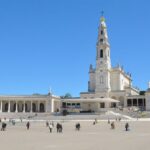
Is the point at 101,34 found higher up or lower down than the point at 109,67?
higher up

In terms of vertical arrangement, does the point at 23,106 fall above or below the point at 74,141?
above

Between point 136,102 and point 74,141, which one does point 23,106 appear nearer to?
point 136,102

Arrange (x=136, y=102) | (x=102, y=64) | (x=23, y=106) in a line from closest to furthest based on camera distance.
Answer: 1. (x=136, y=102)
2. (x=102, y=64)
3. (x=23, y=106)

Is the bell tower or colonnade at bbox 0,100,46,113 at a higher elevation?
the bell tower

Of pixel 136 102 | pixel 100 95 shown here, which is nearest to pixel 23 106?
pixel 100 95

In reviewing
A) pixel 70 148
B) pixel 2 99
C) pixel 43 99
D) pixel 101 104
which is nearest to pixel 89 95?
pixel 101 104

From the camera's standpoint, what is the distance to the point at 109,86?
9088 centimetres

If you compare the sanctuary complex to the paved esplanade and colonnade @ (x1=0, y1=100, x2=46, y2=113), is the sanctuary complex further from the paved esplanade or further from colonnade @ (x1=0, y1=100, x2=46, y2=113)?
the paved esplanade

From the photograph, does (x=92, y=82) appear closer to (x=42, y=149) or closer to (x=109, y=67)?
(x=109, y=67)

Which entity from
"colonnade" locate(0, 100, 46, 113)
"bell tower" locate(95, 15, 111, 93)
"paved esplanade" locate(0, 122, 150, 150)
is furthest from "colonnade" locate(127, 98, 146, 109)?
"paved esplanade" locate(0, 122, 150, 150)

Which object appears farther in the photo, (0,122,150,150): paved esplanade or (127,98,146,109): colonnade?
(127,98,146,109): colonnade

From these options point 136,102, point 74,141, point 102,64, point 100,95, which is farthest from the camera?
point 102,64

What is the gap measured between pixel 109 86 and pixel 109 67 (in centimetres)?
495

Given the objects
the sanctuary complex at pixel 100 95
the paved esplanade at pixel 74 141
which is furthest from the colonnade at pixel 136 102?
the paved esplanade at pixel 74 141
